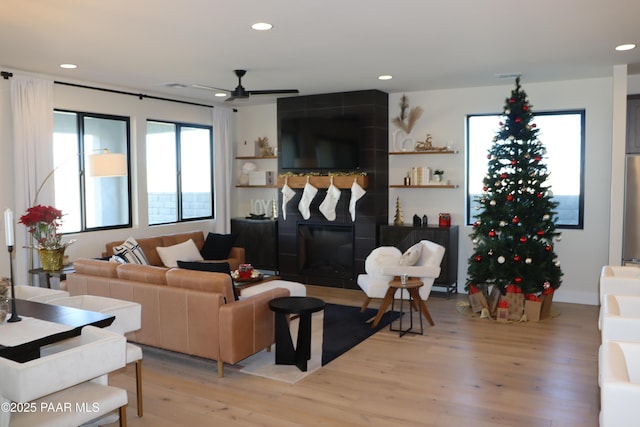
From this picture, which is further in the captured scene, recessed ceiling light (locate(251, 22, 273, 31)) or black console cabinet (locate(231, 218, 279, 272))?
black console cabinet (locate(231, 218, 279, 272))

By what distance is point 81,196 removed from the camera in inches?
281

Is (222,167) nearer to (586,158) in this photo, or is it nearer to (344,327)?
(344,327)

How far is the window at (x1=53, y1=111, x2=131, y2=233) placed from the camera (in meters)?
6.90

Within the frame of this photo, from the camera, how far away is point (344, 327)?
615 centimetres

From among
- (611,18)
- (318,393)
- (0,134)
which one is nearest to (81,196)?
(0,134)

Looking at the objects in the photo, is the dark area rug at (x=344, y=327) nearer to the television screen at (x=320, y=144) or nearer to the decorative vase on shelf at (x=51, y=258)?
the television screen at (x=320, y=144)

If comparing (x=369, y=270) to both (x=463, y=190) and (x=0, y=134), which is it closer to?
(x=463, y=190)

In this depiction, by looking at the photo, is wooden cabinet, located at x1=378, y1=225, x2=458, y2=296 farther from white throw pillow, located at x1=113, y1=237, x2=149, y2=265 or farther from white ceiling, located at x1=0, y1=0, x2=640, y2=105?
white throw pillow, located at x1=113, y1=237, x2=149, y2=265

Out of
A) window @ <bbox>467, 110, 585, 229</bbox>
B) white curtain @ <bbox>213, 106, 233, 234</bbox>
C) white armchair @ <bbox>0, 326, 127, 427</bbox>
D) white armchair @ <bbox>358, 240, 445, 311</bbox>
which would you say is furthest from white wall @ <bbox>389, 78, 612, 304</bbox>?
white armchair @ <bbox>0, 326, 127, 427</bbox>

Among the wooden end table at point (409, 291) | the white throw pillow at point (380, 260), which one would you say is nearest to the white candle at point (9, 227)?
the wooden end table at point (409, 291)

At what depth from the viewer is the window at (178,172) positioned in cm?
817

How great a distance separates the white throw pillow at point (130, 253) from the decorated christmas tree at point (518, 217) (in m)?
4.04

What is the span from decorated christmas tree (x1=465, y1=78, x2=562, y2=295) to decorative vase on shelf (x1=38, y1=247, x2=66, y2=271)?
Result: 4792mm

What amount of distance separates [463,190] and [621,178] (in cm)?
207
